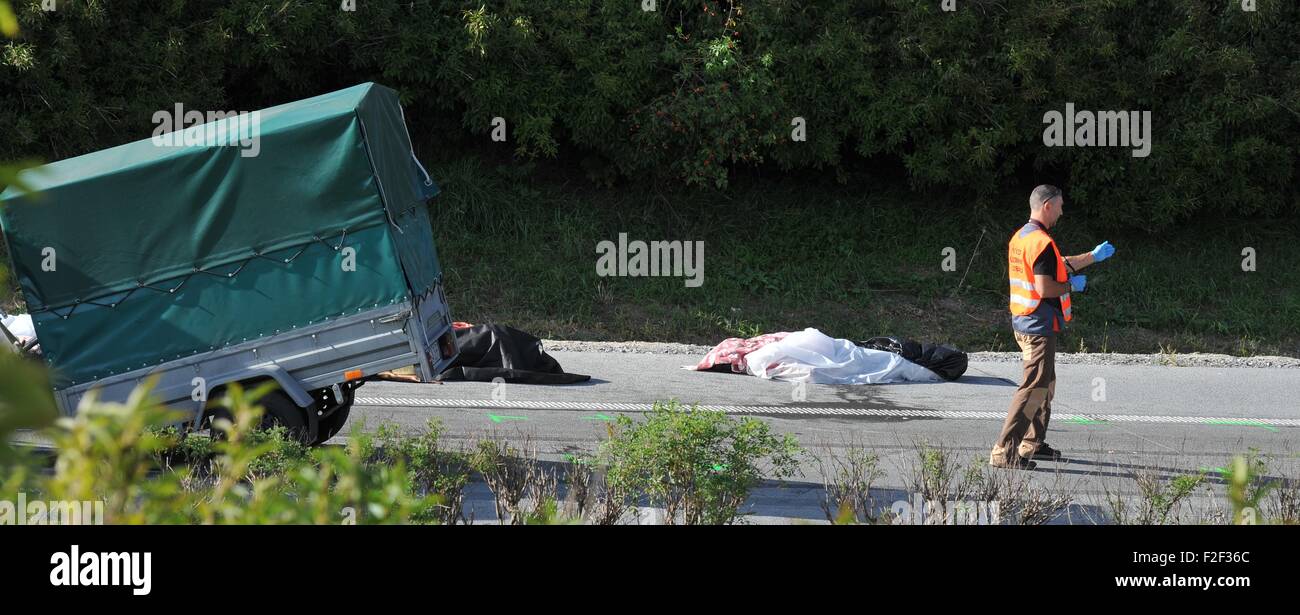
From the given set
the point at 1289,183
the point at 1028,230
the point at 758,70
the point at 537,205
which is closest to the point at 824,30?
the point at 758,70

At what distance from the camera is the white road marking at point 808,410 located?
36.4 feet

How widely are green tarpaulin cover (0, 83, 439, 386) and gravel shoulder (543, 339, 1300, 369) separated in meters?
6.50

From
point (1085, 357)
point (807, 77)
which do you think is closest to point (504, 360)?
point (1085, 357)

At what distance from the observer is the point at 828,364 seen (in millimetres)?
12977

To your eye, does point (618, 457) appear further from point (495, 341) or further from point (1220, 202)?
point (1220, 202)

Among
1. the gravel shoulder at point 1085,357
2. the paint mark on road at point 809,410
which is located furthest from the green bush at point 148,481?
the gravel shoulder at point 1085,357

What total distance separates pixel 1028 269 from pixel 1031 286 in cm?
13

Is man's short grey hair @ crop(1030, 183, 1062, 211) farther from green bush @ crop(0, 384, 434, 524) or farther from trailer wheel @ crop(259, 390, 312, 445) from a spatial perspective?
green bush @ crop(0, 384, 434, 524)

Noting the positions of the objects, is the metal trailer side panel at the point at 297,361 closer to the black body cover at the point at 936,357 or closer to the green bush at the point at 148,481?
the green bush at the point at 148,481

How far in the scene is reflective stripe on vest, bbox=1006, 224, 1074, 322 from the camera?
852 centimetres

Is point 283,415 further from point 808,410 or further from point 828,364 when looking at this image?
point 828,364

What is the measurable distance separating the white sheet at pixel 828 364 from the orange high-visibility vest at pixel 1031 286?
4220 millimetres

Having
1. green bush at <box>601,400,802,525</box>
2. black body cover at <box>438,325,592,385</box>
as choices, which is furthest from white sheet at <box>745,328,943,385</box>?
green bush at <box>601,400,802,525</box>
